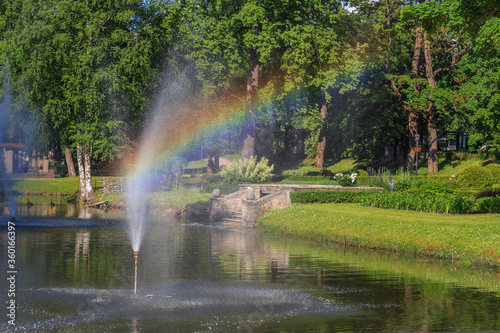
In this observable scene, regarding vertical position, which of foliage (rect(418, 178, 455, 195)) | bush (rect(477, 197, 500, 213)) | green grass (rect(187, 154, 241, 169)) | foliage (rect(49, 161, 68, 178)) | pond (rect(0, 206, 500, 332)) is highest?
green grass (rect(187, 154, 241, 169))

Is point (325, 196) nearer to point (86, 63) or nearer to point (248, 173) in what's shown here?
point (248, 173)

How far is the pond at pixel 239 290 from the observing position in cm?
1247

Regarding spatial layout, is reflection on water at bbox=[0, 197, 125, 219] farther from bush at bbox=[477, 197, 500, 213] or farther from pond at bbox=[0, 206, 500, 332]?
bush at bbox=[477, 197, 500, 213]

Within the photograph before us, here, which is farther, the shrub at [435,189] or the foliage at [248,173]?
the foliage at [248,173]

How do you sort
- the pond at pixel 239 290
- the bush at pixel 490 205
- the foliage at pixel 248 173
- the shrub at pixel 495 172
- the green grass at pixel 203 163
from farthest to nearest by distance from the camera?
the green grass at pixel 203 163 → the foliage at pixel 248 173 → the shrub at pixel 495 172 → the bush at pixel 490 205 → the pond at pixel 239 290

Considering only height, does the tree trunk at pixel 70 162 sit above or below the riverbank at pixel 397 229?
above

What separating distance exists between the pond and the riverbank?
0.91 metres

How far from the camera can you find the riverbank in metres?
20.9

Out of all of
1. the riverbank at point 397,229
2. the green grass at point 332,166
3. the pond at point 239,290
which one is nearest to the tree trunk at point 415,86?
the green grass at point 332,166

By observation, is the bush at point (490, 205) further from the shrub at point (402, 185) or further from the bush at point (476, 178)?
the bush at point (476, 178)

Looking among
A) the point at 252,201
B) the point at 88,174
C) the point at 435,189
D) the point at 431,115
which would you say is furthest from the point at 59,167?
the point at 435,189

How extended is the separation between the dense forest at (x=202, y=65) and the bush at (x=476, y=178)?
12.1m

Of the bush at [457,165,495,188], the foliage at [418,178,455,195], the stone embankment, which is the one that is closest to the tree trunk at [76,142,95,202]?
the stone embankment

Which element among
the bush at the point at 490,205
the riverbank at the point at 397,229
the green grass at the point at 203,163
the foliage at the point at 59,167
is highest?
the green grass at the point at 203,163
